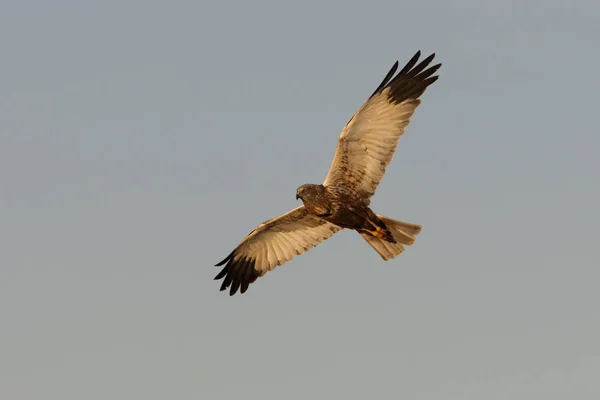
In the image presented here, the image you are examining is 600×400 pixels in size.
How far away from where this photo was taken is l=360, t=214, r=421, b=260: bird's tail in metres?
21.6

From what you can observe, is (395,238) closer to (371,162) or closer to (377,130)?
(371,162)

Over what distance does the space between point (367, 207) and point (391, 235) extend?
2.43ft

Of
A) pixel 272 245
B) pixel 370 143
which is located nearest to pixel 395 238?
pixel 370 143

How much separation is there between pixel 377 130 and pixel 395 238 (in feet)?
7.20

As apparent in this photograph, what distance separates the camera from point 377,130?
70.0ft

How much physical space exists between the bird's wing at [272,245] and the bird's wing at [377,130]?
1.45 meters

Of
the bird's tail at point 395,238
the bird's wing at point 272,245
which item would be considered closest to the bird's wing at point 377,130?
the bird's tail at point 395,238

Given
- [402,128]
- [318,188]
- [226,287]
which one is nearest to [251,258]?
[226,287]

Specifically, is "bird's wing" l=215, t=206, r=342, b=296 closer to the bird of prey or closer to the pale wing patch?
the bird of prey

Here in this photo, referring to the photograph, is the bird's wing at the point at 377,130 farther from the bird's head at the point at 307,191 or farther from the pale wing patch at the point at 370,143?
the bird's head at the point at 307,191

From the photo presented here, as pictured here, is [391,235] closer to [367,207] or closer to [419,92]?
[367,207]

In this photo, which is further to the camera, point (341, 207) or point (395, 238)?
point (395, 238)

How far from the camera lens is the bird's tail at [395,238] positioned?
21594mm

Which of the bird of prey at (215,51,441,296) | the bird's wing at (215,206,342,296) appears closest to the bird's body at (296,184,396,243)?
the bird of prey at (215,51,441,296)
